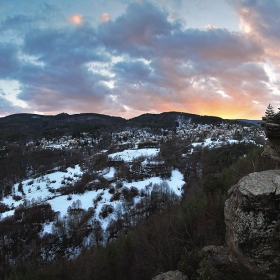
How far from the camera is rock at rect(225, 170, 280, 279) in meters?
7.48

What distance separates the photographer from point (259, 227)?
24.7 feet

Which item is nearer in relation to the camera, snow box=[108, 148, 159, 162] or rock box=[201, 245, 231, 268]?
rock box=[201, 245, 231, 268]

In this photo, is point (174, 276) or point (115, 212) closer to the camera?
point (174, 276)

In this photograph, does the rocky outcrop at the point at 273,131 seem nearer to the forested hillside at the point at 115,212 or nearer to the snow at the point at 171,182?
the forested hillside at the point at 115,212

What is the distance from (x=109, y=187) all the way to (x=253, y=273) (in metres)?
66.7

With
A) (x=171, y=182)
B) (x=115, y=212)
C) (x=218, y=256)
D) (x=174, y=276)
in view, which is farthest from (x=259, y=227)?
(x=171, y=182)

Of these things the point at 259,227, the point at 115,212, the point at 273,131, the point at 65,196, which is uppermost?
the point at 273,131

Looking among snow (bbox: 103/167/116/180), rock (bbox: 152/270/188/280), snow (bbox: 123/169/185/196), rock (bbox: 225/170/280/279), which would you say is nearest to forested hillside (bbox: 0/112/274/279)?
rock (bbox: 152/270/188/280)

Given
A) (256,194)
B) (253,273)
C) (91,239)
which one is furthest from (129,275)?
(91,239)

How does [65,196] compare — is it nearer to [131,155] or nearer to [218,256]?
[131,155]

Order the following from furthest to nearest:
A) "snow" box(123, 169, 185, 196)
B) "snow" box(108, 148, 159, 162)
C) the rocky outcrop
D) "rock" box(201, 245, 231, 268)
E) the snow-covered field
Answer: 1. "snow" box(108, 148, 159, 162)
2. "snow" box(123, 169, 185, 196)
3. the snow-covered field
4. "rock" box(201, 245, 231, 268)
5. the rocky outcrop

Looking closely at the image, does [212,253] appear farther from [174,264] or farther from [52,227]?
[52,227]

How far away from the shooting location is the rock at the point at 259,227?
7484mm

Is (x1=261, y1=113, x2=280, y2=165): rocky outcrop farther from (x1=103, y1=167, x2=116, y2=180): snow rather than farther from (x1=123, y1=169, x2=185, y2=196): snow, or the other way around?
(x1=103, y1=167, x2=116, y2=180): snow
